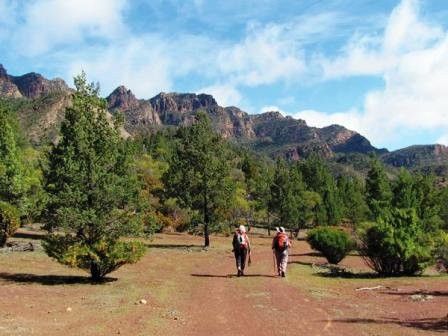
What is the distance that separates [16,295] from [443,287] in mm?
16274

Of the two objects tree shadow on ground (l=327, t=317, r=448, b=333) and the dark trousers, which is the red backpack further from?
tree shadow on ground (l=327, t=317, r=448, b=333)

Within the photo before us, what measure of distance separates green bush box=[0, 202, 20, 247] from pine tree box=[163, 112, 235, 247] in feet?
42.7

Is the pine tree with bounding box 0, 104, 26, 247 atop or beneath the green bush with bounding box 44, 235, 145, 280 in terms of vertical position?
atop

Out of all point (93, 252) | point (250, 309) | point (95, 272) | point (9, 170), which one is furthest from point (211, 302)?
point (9, 170)

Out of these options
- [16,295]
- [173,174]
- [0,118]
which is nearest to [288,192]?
[173,174]

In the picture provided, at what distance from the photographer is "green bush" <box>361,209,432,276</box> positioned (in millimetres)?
26547

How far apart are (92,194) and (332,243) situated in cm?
1790

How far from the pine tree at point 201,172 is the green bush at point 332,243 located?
9.23m

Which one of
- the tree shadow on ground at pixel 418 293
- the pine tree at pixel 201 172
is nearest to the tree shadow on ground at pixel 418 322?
the tree shadow on ground at pixel 418 293

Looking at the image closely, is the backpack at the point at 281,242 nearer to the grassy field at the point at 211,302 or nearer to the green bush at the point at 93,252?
the grassy field at the point at 211,302

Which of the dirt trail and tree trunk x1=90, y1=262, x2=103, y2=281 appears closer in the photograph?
the dirt trail

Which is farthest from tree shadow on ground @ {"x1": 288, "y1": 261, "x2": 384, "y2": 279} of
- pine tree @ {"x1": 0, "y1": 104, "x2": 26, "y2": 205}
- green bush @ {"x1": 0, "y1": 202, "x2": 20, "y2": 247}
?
pine tree @ {"x1": 0, "y1": 104, "x2": 26, "y2": 205}

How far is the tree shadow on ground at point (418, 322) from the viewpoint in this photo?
1412 centimetres

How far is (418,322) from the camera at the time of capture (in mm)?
14953
